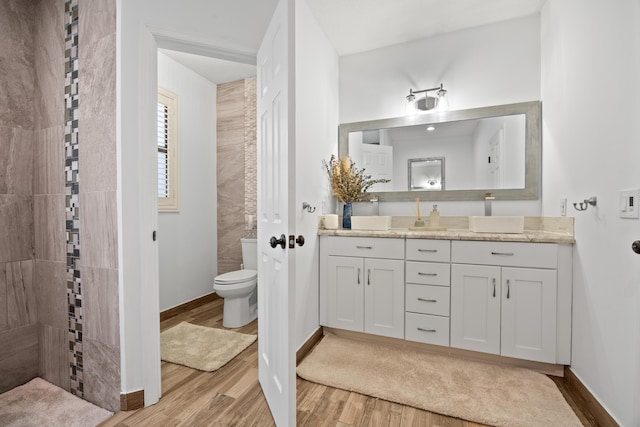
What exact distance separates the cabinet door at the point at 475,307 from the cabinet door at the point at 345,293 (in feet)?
2.28

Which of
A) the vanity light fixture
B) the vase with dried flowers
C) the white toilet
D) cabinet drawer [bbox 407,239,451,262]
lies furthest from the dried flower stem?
the white toilet

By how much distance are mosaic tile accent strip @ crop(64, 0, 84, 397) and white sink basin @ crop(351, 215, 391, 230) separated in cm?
193

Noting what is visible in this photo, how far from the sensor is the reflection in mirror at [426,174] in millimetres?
2572

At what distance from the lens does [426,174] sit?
261 cm

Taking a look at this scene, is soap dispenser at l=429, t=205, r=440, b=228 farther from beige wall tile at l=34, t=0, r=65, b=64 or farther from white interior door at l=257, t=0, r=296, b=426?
beige wall tile at l=34, t=0, r=65, b=64

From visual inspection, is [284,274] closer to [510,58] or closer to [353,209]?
[353,209]

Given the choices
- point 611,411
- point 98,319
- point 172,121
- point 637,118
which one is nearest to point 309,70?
point 172,121

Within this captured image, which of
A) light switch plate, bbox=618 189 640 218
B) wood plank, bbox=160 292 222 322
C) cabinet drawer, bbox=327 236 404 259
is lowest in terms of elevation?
wood plank, bbox=160 292 222 322

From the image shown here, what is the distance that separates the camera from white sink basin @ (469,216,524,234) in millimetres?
2025

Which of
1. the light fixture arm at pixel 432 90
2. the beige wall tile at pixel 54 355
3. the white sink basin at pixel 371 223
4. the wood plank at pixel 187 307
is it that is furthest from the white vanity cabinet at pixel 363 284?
the beige wall tile at pixel 54 355

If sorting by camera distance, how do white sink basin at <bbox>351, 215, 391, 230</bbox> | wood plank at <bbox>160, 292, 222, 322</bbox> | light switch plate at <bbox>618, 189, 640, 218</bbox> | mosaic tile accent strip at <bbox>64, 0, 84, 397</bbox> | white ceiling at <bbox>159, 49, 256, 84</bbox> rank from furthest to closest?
white ceiling at <bbox>159, 49, 256, 84</bbox>, wood plank at <bbox>160, 292, 222, 322</bbox>, white sink basin at <bbox>351, 215, 391, 230</bbox>, mosaic tile accent strip at <bbox>64, 0, 84, 397</bbox>, light switch plate at <bbox>618, 189, 640, 218</bbox>

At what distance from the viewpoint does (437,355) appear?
6.80 ft

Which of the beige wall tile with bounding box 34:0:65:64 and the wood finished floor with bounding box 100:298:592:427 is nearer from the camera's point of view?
the wood finished floor with bounding box 100:298:592:427

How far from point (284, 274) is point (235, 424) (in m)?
0.87
